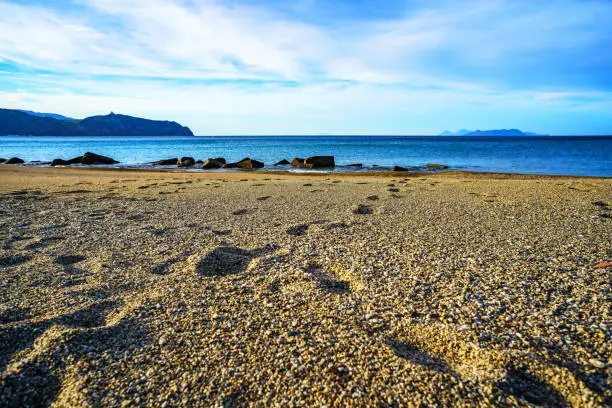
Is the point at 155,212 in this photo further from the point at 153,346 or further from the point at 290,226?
the point at 153,346

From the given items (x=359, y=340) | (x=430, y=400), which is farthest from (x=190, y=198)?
(x=430, y=400)

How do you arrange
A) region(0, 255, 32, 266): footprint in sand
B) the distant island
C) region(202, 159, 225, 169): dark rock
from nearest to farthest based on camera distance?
region(0, 255, 32, 266): footprint in sand < region(202, 159, 225, 169): dark rock < the distant island

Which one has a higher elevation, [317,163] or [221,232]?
[317,163]

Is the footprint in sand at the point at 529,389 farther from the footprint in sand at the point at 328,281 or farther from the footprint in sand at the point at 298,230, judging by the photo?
the footprint in sand at the point at 298,230

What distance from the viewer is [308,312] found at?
3416 millimetres

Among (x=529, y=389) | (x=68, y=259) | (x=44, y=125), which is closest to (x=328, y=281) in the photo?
(x=529, y=389)

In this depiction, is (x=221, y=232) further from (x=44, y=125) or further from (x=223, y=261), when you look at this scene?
(x=44, y=125)

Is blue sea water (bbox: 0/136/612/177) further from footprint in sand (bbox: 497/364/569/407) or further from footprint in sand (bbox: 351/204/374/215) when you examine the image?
footprint in sand (bbox: 497/364/569/407)

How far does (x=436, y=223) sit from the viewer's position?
6531 mm

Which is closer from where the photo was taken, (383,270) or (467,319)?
(467,319)

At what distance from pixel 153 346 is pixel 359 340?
175cm

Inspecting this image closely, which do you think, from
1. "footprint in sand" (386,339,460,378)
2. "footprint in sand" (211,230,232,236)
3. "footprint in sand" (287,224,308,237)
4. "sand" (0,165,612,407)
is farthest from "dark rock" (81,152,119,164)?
"footprint in sand" (386,339,460,378)

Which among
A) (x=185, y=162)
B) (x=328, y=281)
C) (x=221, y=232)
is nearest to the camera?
(x=328, y=281)

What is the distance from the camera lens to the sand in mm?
2471
